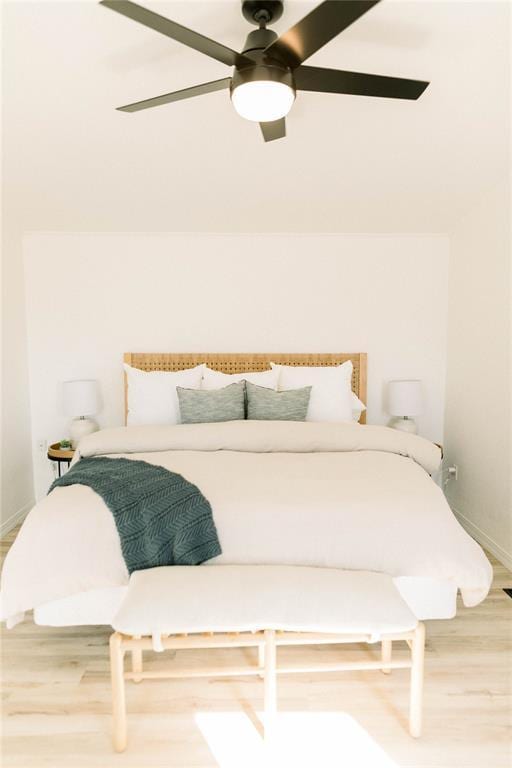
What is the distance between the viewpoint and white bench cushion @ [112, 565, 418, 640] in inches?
61.4

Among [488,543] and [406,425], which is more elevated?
[406,425]

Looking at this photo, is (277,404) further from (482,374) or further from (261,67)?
(261,67)

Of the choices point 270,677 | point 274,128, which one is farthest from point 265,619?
point 274,128

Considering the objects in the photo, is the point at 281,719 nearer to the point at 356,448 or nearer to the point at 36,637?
the point at 36,637

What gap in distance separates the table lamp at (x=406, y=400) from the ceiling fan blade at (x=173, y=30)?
266 centimetres

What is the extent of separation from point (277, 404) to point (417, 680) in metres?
1.88

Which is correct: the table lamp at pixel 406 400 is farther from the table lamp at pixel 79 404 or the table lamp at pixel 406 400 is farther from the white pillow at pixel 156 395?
the table lamp at pixel 79 404

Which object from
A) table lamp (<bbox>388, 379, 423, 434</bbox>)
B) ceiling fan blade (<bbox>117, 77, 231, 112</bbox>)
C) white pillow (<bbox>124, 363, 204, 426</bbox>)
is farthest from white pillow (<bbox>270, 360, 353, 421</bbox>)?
ceiling fan blade (<bbox>117, 77, 231, 112</bbox>)

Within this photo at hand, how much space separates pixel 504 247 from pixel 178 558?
2596 millimetres

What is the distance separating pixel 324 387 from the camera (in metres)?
3.45

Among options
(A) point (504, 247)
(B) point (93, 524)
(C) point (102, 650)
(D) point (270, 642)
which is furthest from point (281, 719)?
(A) point (504, 247)

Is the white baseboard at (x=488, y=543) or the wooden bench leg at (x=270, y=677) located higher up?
the wooden bench leg at (x=270, y=677)

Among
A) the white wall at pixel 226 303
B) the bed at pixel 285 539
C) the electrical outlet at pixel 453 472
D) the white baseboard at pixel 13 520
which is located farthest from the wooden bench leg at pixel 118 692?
the electrical outlet at pixel 453 472

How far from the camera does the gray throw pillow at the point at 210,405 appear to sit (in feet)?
10.7
